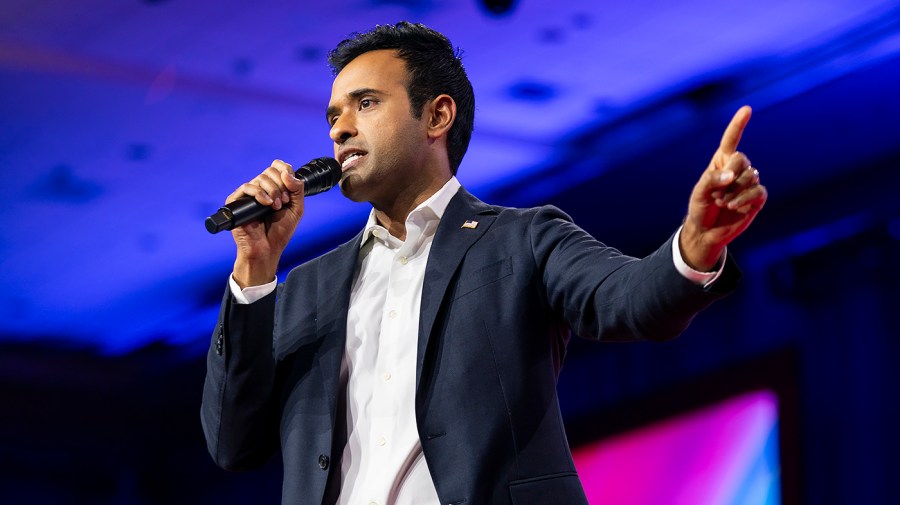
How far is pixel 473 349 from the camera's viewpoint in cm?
169

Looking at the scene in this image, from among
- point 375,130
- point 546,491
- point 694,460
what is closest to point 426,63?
point 375,130

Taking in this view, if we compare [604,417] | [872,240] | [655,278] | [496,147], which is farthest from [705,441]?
[655,278]

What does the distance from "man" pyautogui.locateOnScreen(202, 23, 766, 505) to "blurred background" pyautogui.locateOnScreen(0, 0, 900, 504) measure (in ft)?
4.67

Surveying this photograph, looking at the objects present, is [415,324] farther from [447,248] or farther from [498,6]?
[498,6]

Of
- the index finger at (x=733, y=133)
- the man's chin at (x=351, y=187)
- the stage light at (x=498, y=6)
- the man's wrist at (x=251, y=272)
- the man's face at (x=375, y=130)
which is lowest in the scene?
the index finger at (x=733, y=133)

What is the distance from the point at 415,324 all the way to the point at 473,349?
5.4 inches

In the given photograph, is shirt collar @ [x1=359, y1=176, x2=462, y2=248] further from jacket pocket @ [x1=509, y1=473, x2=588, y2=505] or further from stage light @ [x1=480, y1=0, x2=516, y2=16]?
stage light @ [x1=480, y1=0, x2=516, y2=16]

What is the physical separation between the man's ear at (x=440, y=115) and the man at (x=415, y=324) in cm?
6

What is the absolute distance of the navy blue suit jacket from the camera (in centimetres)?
158

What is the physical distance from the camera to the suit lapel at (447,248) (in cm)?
172

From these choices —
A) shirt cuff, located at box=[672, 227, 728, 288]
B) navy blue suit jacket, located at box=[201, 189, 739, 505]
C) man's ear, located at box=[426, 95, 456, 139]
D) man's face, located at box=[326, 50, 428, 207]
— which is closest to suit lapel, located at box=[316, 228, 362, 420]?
navy blue suit jacket, located at box=[201, 189, 739, 505]

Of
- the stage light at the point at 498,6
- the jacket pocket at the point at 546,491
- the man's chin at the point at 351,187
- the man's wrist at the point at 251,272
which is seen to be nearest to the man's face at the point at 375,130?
the man's chin at the point at 351,187

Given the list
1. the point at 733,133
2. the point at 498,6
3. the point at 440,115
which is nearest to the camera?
the point at 733,133

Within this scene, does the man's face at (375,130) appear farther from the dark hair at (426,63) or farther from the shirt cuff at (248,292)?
the shirt cuff at (248,292)
